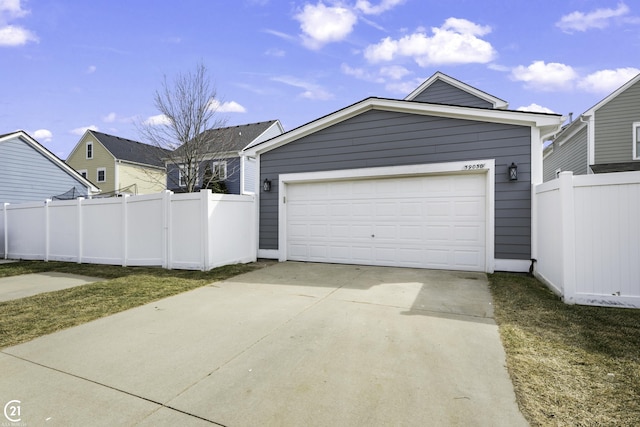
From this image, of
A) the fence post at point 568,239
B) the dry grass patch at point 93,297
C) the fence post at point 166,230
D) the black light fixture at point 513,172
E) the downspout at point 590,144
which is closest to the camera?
the dry grass patch at point 93,297

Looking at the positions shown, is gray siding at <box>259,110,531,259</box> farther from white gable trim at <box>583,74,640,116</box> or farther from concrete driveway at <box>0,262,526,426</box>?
white gable trim at <box>583,74,640,116</box>

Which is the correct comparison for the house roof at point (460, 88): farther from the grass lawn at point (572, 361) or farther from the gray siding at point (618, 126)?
the grass lawn at point (572, 361)

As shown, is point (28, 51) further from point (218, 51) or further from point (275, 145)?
point (275, 145)

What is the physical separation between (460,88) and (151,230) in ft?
40.2

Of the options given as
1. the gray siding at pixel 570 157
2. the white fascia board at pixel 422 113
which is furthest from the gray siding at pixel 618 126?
the white fascia board at pixel 422 113

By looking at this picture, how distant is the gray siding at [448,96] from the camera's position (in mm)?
12438

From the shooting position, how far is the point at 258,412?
2174 mm

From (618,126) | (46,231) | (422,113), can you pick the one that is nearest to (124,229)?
(46,231)

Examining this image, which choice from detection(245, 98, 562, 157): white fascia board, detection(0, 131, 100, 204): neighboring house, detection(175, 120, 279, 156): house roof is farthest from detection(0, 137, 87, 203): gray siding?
detection(245, 98, 562, 157): white fascia board

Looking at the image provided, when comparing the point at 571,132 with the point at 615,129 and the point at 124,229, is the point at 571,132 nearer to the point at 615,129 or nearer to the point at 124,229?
the point at 615,129

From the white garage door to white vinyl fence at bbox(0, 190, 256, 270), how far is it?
1612 mm

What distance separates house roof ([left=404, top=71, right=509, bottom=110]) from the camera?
12047 mm

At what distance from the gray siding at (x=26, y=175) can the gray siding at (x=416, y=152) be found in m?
12.0

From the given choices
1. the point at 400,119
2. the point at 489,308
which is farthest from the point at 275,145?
the point at 489,308
